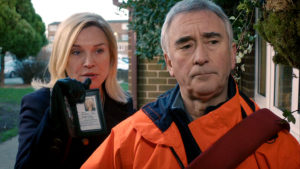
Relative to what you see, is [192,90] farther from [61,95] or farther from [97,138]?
[97,138]

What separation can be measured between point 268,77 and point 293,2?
230 cm

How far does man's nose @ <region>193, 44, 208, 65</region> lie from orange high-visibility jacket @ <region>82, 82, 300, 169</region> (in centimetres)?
23

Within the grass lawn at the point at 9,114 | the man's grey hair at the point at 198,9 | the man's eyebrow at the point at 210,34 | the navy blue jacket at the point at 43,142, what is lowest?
the grass lawn at the point at 9,114

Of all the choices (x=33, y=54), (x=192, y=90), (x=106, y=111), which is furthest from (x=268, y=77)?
(x=33, y=54)

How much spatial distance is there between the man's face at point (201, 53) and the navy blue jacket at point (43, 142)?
69 cm

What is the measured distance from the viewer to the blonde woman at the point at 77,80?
164 cm

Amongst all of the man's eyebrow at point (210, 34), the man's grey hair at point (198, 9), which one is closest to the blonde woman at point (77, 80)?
the man's grey hair at point (198, 9)

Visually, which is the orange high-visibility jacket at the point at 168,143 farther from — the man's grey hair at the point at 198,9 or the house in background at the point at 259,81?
the house in background at the point at 259,81

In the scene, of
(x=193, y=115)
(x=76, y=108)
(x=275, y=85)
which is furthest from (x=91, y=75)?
(x=275, y=85)

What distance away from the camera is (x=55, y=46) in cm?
218

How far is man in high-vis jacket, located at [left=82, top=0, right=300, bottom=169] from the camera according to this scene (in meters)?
1.39

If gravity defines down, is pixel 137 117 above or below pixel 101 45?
below

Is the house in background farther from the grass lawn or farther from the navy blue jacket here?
the grass lawn

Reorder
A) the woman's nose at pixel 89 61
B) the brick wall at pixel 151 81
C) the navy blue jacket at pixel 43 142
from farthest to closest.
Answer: the brick wall at pixel 151 81 < the woman's nose at pixel 89 61 < the navy blue jacket at pixel 43 142
